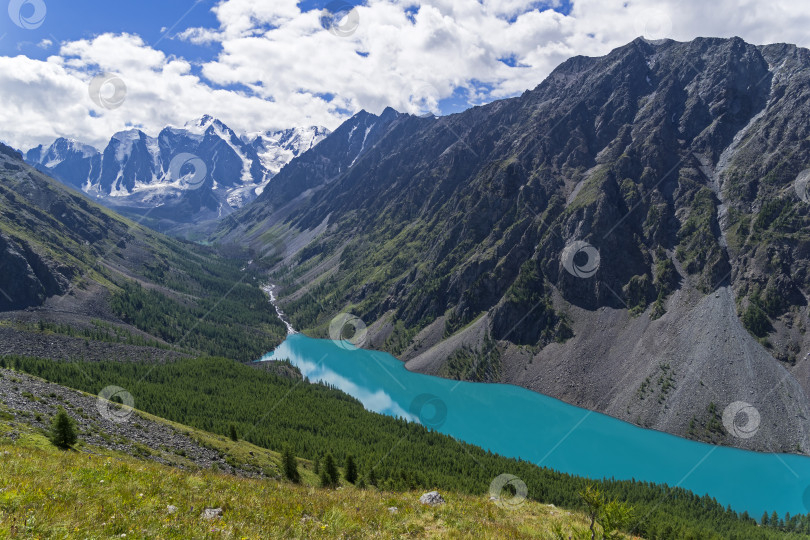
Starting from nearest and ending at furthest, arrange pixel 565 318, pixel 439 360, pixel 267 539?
pixel 267 539 < pixel 565 318 < pixel 439 360

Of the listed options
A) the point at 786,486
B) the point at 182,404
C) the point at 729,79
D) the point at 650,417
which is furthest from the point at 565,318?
the point at 729,79

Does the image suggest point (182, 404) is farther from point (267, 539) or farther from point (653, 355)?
point (653, 355)

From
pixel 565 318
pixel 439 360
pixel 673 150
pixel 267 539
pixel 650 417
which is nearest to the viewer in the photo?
pixel 267 539

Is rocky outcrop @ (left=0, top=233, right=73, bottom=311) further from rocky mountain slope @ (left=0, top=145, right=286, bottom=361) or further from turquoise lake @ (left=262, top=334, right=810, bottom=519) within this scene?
turquoise lake @ (left=262, top=334, right=810, bottom=519)

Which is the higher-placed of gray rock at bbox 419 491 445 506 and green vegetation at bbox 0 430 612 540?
gray rock at bbox 419 491 445 506

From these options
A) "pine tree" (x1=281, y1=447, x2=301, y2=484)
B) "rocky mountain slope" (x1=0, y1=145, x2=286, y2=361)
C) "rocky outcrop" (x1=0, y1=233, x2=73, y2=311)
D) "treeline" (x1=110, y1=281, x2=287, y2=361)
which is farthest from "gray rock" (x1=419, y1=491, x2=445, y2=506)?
"rocky outcrop" (x1=0, y1=233, x2=73, y2=311)

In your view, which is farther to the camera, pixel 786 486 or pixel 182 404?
pixel 182 404
